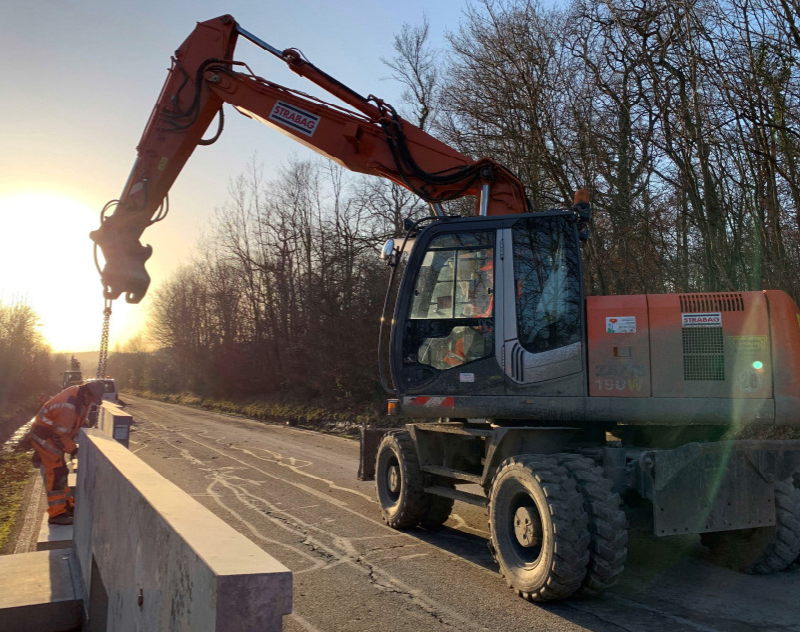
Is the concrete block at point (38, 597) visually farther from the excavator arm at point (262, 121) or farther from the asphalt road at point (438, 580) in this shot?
the excavator arm at point (262, 121)

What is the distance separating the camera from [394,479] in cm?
791

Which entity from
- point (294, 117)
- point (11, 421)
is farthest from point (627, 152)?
point (11, 421)

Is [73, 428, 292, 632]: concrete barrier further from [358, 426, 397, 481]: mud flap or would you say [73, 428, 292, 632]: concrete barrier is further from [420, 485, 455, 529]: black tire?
[358, 426, 397, 481]: mud flap

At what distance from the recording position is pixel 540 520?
18.0 ft

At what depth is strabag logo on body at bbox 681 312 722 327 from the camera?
5.79 meters

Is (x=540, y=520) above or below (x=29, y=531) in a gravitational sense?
above

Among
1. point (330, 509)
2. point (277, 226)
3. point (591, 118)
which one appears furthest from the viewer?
point (277, 226)

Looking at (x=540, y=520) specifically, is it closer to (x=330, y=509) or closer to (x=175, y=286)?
(x=330, y=509)

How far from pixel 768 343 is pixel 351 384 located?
63.9ft

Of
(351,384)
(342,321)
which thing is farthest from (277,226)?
(351,384)

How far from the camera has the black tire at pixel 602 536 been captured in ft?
16.8

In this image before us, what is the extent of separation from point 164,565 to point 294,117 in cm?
666

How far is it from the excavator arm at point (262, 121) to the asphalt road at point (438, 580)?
11.2ft

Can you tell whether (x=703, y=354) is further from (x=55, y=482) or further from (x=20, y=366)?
(x=20, y=366)
